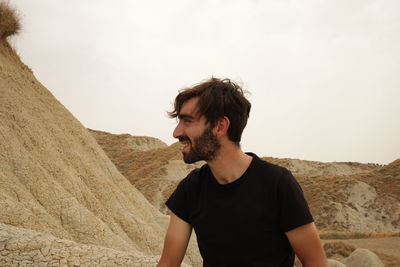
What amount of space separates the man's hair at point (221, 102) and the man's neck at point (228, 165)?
3.6 inches

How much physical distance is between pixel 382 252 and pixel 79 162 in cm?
1551

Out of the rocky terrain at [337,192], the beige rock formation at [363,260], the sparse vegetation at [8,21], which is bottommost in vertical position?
the beige rock formation at [363,260]

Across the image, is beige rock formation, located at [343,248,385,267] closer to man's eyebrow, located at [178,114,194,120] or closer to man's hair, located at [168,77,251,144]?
man's hair, located at [168,77,251,144]

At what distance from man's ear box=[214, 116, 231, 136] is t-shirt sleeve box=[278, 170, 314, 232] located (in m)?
0.40

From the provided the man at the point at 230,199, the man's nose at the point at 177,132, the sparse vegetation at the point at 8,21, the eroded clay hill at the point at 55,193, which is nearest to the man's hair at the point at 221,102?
the man at the point at 230,199

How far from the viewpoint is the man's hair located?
2129mm

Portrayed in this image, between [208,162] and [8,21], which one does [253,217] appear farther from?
[8,21]

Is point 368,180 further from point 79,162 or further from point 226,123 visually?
point 226,123

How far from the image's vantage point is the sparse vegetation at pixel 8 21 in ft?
38.8

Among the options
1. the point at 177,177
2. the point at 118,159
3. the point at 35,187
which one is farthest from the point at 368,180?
the point at 35,187

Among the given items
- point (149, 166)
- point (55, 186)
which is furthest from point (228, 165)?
point (149, 166)

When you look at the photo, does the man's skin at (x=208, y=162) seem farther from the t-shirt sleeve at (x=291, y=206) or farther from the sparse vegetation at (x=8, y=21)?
the sparse vegetation at (x=8, y=21)

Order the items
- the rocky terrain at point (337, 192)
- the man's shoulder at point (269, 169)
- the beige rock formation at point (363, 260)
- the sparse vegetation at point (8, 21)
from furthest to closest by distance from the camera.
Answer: the rocky terrain at point (337, 192), the beige rock formation at point (363, 260), the sparse vegetation at point (8, 21), the man's shoulder at point (269, 169)

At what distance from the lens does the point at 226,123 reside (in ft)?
7.16
